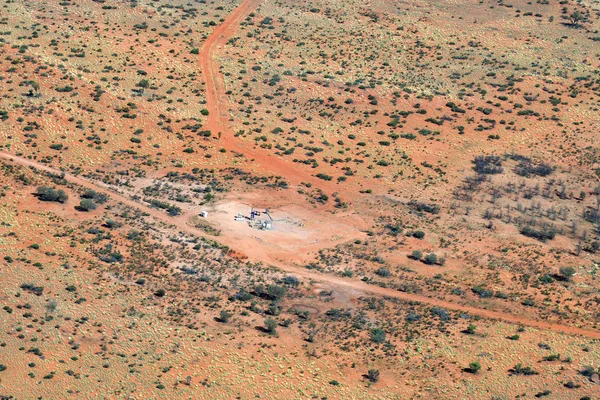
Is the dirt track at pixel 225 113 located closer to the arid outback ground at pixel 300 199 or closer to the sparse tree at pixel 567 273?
the arid outback ground at pixel 300 199

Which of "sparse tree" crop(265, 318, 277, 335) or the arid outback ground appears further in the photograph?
"sparse tree" crop(265, 318, 277, 335)

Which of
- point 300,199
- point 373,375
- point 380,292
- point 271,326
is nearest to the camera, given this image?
point 373,375

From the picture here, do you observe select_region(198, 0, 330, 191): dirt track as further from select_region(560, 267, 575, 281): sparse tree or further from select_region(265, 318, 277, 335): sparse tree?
select_region(265, 318, 277, 335): sparse tree

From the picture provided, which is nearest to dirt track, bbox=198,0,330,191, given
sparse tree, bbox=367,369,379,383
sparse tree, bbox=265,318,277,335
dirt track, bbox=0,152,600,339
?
dirt track, bbox=0,152,600,339

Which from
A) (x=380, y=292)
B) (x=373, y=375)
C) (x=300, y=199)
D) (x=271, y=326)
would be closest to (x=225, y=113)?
(x=300, y=199)

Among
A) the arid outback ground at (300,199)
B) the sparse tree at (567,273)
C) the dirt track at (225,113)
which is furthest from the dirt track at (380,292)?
the dirt track at (225,113)

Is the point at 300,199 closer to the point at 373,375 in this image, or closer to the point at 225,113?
the point at 225,113

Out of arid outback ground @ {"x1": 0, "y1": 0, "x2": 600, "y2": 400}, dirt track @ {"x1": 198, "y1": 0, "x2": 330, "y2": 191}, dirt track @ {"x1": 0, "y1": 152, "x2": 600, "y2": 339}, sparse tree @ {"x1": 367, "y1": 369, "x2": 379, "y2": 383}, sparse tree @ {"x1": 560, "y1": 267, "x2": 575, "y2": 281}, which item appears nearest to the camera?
sparse tree @ {"x1": 367, "y1": 369, "x2": 379, "y2": 383}

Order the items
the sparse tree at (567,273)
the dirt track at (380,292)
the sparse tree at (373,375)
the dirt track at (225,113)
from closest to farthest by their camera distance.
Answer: the sparse tree at (373,375)
the dirt track at (380,292)
the sparse tree at (567,273)
the dirt track at (225,113)

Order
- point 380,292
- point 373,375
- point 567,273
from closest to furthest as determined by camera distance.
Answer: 1. point 373,375
2. point 380,292
3. point 567,273
